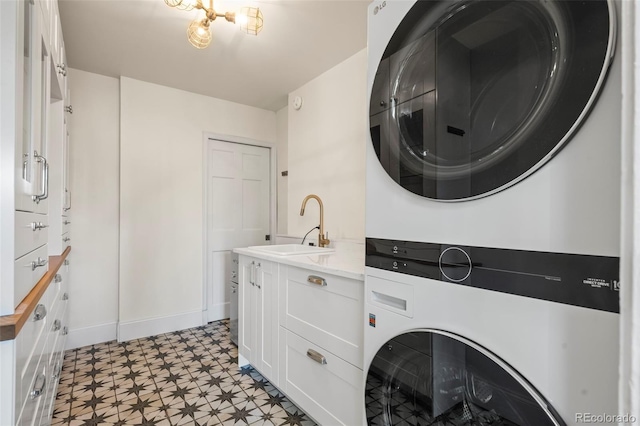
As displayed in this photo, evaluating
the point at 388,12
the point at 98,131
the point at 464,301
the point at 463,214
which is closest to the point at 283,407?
the point at 464,301

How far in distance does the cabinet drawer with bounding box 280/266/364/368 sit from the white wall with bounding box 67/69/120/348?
2.03 metres

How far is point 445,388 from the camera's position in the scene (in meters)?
0.89

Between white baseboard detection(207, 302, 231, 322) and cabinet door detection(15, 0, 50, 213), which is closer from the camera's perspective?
cabinet door detection(15, 0, 50, 213)

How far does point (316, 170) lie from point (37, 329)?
7.30 ft

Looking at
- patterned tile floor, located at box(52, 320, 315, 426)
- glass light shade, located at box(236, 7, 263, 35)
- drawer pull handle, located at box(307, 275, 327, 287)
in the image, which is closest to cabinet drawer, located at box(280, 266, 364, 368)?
drawer pull handle, located at box(307, 275, 327, 287)

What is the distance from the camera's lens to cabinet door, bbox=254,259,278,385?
6.07ft

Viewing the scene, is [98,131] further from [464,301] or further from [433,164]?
[464,301]

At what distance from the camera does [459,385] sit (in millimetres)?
849

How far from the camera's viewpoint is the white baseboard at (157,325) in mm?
2791

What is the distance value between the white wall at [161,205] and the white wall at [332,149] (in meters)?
0.99

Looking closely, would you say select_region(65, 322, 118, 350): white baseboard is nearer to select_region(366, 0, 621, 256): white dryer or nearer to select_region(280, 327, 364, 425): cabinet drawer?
select_region(280, 327, 364, 425): cabinet drawer

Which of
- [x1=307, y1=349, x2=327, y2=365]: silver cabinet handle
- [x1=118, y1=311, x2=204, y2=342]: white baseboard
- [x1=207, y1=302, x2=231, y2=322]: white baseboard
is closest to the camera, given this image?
[x1=307, y1=349, x2=327, y2=365]: silver cabinet handle

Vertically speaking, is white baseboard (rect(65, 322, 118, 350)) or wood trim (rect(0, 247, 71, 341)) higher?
wood trim (rect(0, 247, 71, 341))

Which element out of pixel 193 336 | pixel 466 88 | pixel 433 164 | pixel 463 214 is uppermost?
pixel 466 88
